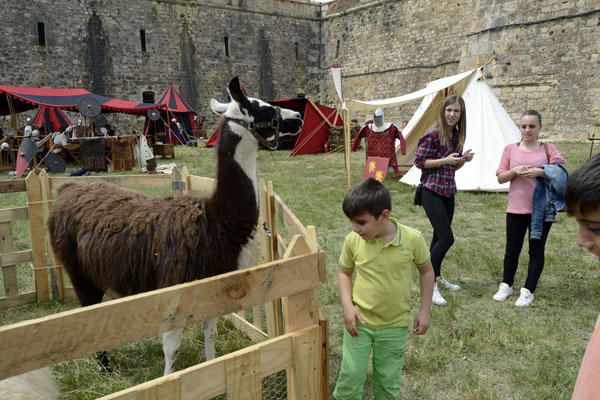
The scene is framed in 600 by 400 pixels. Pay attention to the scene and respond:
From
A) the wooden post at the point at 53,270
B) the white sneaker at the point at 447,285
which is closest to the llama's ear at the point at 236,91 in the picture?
the wooden post at the point at 53,270

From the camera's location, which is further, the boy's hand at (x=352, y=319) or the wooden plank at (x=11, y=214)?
the wooden plank at (x=11, y=214)

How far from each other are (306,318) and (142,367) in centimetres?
200

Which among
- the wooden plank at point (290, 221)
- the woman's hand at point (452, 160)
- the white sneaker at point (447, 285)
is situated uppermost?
the woman's hand at point (452, 160)

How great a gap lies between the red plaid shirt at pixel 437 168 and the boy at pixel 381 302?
1891 mm

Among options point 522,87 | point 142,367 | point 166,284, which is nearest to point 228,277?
point 166,284

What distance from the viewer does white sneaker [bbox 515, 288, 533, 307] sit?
4034mm

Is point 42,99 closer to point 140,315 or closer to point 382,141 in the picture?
point 382,141

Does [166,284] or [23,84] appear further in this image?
[23,84]

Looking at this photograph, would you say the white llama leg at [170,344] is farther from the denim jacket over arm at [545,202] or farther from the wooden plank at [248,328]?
the denim jacket over arm at [545,202]

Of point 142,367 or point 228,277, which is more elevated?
point 228,277

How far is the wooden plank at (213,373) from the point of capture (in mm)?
1368

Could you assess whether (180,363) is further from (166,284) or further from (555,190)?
(555,190)

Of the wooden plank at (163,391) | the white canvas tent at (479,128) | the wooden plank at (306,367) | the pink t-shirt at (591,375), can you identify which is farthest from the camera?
the white canvas tent at (479,128)

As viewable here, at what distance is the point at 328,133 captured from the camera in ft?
61.8
